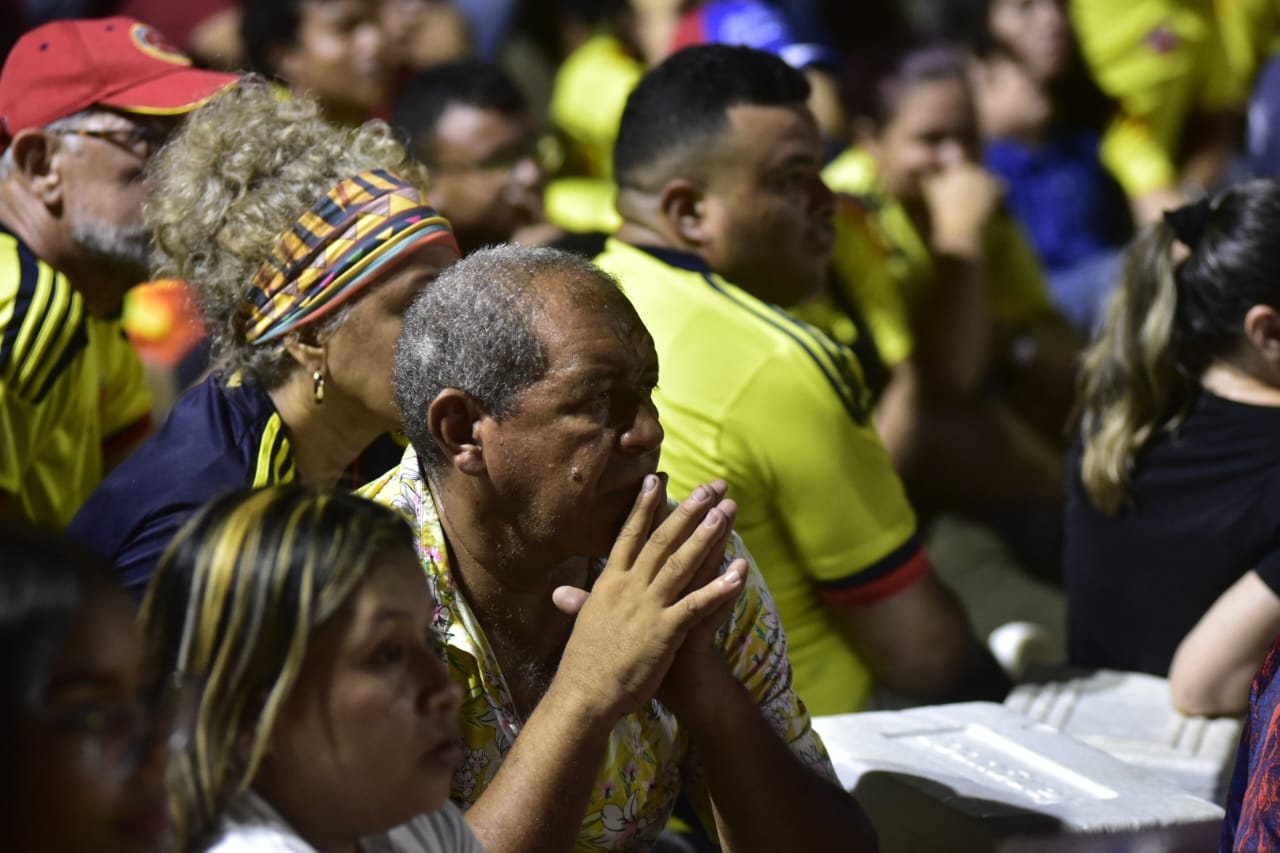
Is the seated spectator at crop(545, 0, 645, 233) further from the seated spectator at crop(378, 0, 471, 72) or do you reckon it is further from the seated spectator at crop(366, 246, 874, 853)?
the seated spectator at crop(366, 246, 874, 853)

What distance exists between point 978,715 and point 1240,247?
3.46ft

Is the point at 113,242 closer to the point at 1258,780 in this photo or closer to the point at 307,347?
the point at 307,347

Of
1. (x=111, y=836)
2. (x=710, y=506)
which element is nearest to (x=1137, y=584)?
(x=710, y=506)

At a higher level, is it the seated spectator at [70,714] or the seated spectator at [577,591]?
the seated spectator at [70,714]

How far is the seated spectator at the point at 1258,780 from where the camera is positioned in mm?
1789

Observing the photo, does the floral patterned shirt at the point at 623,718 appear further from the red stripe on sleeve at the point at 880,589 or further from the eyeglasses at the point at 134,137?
the eyeglasses at the point at 134,137

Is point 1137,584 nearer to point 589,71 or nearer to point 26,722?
point 26,722

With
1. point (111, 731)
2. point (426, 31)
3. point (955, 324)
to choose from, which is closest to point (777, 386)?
point (111, 731)

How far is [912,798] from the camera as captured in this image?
2277mm

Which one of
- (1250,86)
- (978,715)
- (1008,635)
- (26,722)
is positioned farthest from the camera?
(1250,86)

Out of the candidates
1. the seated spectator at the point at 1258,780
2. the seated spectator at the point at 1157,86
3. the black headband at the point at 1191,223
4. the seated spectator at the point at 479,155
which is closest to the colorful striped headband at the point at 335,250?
the seated spectator at the point at 1258,780

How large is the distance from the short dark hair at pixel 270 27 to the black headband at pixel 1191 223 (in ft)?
9.49

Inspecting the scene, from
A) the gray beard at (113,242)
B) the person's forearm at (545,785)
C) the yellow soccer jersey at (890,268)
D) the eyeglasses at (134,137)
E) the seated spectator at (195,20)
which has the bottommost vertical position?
the yellow soccer jersey at (890,268)

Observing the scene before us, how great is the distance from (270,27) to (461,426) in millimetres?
3269
